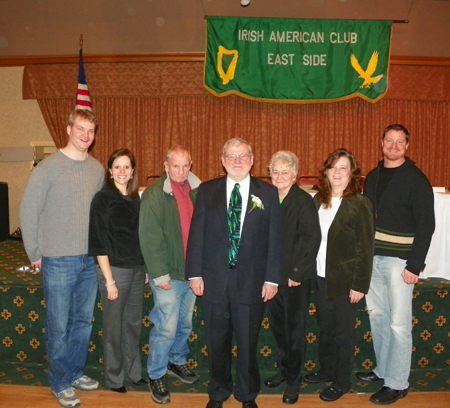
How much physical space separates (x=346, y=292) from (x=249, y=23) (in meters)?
4.61

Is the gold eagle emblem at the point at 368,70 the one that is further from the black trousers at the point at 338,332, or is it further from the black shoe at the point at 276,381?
the black shoe at the point at 276,381

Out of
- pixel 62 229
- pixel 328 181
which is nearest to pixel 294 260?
pixel 328 181

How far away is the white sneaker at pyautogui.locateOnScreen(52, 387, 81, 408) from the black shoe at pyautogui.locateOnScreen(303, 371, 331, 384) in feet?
4.90

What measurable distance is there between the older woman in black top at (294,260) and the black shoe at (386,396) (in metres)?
0.51

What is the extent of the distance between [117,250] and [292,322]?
1132 mm

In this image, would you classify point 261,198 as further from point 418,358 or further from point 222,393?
point 418,358

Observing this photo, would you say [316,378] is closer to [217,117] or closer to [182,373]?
[182,373]

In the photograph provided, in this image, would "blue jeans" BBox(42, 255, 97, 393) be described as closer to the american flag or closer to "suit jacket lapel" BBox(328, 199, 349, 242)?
"suit jacket lapel" BBox(328, 199, 349, 242)

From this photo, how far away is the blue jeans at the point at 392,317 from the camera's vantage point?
2.72m

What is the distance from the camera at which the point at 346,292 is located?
261 centimetres

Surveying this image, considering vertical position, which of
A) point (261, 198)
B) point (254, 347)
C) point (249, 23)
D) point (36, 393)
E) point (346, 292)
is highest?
point (249, 23)

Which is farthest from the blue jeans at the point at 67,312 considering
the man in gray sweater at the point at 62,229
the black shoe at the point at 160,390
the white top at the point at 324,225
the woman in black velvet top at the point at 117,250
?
the white top at the point at 324,225

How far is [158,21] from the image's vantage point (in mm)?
6656

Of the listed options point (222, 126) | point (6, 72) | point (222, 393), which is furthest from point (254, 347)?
point (6, 72)
